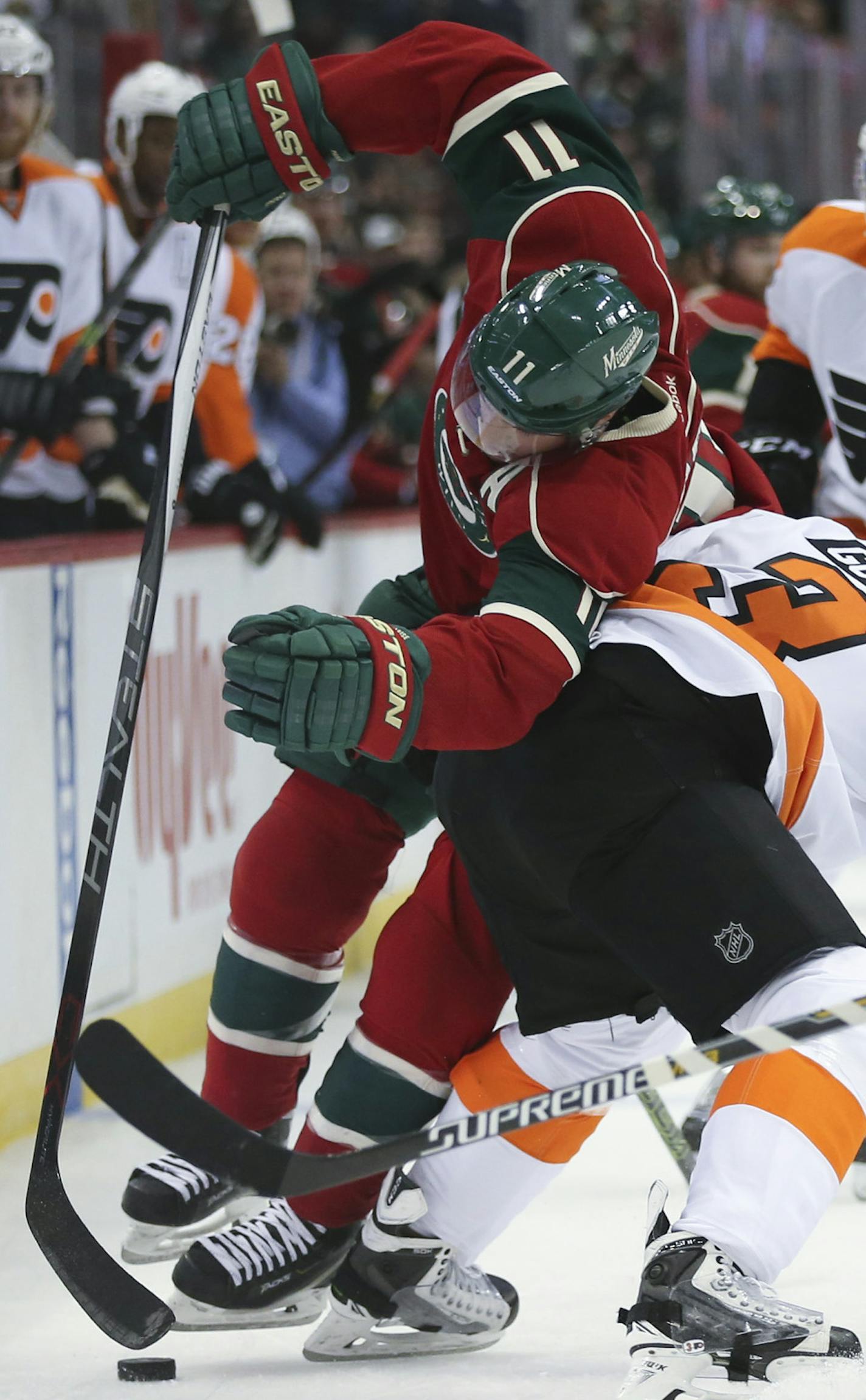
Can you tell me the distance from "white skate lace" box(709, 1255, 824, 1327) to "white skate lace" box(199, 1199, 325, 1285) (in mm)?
580

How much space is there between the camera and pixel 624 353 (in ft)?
4.71

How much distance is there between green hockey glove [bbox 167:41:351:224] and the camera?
1708 mm

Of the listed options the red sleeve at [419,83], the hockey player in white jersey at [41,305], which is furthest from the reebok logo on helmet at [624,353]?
the hockey player in white jersey at [41,305]

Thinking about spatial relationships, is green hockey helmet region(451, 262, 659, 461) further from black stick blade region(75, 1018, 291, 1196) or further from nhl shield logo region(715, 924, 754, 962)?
black stick blade region(75, 1018, 291, 1196)

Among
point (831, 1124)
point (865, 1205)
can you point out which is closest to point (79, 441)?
point (865, 1205)

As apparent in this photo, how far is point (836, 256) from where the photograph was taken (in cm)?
243

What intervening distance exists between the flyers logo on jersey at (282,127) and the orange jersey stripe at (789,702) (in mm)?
547

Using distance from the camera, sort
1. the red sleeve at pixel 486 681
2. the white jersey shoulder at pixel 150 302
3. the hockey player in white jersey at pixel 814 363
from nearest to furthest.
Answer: the red sleeve at pixel 486 681, the hockey player in white jersey at pixel 814 363, the white jersey shoulder at pixel 150 302

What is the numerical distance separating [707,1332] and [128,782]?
1519mm

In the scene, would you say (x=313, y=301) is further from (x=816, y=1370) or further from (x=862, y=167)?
(x=816, y=1370)

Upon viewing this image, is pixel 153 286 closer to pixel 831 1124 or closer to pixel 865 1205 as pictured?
pixel 865 1205

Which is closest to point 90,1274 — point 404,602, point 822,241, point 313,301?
point 404,602

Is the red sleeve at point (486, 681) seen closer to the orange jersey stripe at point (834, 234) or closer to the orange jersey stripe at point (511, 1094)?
the orange jersey stripe at point (511, 1094)

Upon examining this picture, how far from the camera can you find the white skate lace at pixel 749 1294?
1.26 m
